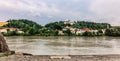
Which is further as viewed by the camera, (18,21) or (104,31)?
(18,21)

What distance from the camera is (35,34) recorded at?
366 feet

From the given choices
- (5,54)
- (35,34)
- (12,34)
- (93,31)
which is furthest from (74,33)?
(5,54)

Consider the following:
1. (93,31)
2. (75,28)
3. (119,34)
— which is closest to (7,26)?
(75,28)

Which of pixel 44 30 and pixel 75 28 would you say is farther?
pixel 75 28

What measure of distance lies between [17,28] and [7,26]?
5519 mm

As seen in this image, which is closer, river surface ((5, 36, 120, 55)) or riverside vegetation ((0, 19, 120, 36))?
river surface ((5, 36, 120, 55))

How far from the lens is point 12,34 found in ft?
365

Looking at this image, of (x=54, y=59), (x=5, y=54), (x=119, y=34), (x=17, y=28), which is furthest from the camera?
(x=17, y=28)

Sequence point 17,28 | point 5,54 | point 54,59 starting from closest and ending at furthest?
point 54,59, point 5,54, point 17,28

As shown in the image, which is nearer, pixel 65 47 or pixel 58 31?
pixel 65 47

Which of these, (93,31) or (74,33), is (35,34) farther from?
(93,31)

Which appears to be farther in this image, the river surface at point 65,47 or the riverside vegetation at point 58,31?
the riverside vegetation at point 58,31

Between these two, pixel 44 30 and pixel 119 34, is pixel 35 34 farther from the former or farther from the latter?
pixel 119 34

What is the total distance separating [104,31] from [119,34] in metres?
7.41
